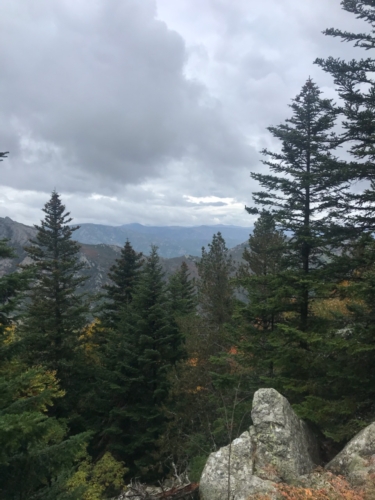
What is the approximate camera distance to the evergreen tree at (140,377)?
18578 mm

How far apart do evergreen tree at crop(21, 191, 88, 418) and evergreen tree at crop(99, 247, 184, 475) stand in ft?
7.92

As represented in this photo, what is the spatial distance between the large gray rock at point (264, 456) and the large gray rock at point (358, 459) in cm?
100

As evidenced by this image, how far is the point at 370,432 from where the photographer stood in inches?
298

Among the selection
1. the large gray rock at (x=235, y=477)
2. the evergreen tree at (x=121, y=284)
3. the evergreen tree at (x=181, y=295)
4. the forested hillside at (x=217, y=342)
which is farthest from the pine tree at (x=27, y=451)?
the evergreen tree at (x=181, y=295)

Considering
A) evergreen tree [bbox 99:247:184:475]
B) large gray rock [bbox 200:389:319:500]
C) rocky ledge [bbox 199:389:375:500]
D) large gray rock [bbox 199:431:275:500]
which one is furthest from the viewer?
evergreen tree [bbox 99:247:184:475]

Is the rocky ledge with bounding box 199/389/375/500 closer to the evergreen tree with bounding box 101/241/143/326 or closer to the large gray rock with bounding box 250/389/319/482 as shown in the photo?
the large gray rock with bounding box 250/389/319/482

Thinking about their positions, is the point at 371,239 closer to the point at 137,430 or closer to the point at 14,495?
the point at 14,495

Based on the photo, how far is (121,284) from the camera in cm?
2598

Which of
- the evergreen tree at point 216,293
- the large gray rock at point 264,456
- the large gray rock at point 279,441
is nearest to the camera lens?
the large gray rock at point 264,456

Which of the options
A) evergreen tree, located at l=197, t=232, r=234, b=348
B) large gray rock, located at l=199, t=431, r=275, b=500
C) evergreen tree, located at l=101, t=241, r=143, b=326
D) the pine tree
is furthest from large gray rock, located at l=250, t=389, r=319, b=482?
evergreen tree, located at l=101, t=241, r=143, b=326

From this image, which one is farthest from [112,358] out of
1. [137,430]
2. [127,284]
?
[127,284]

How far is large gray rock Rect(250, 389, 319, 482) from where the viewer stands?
8.02 m

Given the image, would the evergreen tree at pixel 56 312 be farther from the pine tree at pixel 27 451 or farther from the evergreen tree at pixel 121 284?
the pine tree at pixel 27 451

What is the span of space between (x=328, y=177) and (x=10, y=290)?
1102cm
